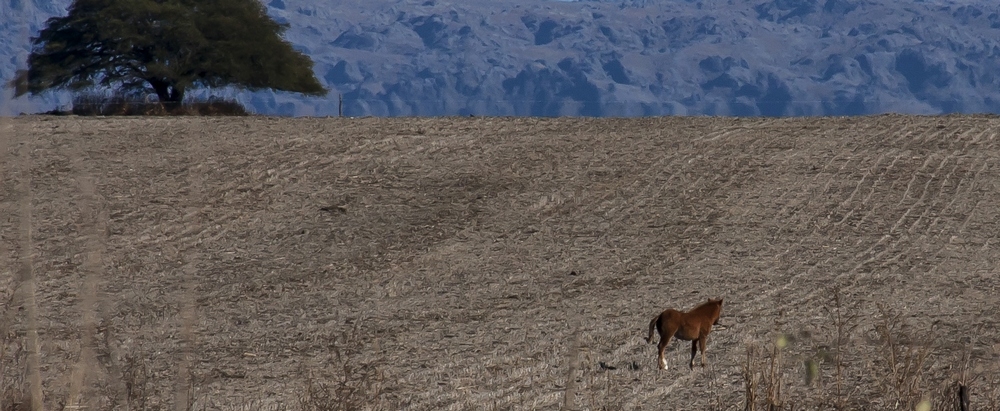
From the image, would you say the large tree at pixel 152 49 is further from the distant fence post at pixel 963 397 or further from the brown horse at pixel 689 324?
the distant fence post at pixel 963 397

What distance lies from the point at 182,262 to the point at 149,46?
20824 millimetres

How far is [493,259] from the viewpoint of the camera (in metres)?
14.3

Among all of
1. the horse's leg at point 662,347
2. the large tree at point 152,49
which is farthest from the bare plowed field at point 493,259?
the large tree at point 152,49

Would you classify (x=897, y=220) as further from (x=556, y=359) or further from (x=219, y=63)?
(x=219, y=63)

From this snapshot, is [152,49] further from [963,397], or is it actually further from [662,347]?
[963,397]

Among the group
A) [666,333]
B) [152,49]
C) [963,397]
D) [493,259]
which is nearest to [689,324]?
[666,333]

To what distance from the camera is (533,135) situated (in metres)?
22.3

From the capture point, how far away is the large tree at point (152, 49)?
33281 mm

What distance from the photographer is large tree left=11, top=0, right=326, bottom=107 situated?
33281mm

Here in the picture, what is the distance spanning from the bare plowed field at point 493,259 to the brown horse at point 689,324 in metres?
0.27

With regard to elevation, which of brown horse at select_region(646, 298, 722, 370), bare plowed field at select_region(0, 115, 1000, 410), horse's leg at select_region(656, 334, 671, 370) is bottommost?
bare plowed field at select_region(0, 115, 1000, 410)

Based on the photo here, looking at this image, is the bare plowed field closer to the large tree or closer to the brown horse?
the brown horse

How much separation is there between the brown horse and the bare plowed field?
0.27 m

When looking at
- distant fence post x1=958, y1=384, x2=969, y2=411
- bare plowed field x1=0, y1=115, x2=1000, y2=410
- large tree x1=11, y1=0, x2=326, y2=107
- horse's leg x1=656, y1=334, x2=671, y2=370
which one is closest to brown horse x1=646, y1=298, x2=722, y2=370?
horse's leg x1=656, y1=334, x2=671, y2=370
